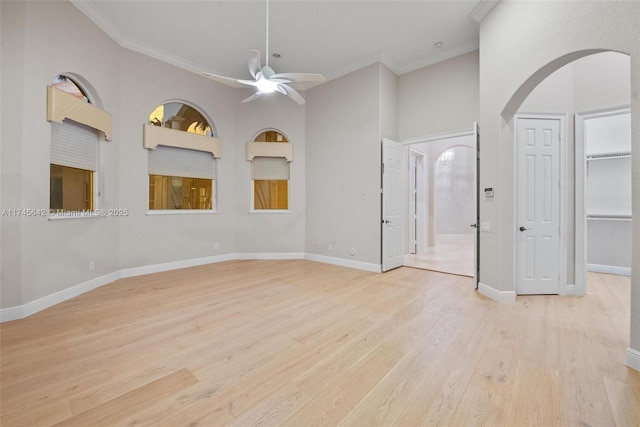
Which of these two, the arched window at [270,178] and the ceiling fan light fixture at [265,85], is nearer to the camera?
the ceiling fan light fixture at [265,85]

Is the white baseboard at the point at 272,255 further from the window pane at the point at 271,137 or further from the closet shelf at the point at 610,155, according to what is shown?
the closet shelf at the point at 610,155

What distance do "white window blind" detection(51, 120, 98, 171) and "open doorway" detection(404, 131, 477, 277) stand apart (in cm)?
521

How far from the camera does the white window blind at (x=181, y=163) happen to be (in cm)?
489

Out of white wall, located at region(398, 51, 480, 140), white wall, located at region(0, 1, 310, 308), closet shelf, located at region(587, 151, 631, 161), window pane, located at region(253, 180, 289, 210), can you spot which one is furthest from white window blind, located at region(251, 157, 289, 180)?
closet shelf, located at region(587, 151, 631, 161)

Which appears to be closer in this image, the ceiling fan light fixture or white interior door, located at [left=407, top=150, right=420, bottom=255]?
the ceiling fan light fixture

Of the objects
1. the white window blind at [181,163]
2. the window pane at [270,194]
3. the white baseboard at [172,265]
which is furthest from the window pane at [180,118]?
the white baseboard at [172,265]

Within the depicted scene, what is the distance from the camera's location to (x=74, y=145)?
11.9 feet

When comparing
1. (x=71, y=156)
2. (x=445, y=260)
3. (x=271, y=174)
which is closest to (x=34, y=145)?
(x=71, y=156)

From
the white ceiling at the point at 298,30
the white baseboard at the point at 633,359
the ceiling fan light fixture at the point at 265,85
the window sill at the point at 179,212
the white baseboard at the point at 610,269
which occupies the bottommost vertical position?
the white baseboard at the point at 633,359

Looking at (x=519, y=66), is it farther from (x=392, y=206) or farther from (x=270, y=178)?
(x=270, y=178)

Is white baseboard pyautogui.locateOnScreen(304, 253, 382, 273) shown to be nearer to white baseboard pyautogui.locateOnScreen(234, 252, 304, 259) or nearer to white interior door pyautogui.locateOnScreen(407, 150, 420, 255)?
white baseboard pyautogui.locateOnScreen(234, 252, 304, 259)

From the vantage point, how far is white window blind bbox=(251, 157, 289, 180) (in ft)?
20.0

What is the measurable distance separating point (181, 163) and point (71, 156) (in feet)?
5.78

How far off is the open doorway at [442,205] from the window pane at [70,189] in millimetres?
5334
